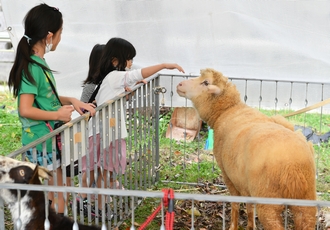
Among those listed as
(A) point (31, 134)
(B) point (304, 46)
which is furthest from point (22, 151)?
(B) point (304, 46)

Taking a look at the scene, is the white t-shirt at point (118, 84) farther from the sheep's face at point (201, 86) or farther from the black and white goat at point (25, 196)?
the black and white goat at point (25, 196)

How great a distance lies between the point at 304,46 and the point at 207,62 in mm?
1051

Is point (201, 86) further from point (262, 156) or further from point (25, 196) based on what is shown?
point (25, 196)

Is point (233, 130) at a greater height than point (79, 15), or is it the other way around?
point (79, 15)

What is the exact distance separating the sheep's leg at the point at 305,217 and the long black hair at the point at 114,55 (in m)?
2.36

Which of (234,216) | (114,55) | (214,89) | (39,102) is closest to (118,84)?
(114,55)

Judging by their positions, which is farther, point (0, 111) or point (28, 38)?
point (0, 111)

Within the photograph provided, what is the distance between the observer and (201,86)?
4934 millimetres

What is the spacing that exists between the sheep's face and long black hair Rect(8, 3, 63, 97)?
1.39m

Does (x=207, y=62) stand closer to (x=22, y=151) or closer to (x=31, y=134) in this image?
(x=31, y=134)

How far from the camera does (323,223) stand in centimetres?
529

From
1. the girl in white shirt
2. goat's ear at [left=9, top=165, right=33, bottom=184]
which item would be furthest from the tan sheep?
goat's ear at [left=9, top=165, right=33, bottom=184]

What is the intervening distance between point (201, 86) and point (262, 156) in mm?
1453

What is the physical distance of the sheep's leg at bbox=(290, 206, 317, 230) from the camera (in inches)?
141
